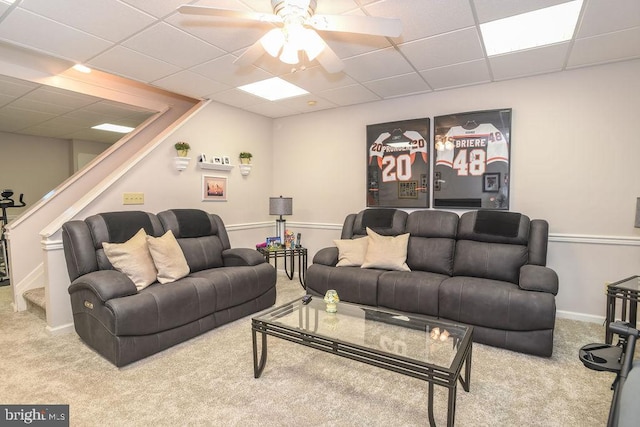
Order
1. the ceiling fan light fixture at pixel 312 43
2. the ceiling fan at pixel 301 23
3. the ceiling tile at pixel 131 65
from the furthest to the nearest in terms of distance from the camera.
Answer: the ceiling tile at pixel 131 65, the ceiling fan light fixture at pixel 312 43, the ceiling fan at pixel 301 23

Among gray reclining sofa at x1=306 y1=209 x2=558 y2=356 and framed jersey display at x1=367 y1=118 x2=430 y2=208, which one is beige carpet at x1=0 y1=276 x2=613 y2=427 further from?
framed jersey display at x1=367 y1=118 x2=430 y2=208

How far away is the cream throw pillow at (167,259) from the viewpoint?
289cm

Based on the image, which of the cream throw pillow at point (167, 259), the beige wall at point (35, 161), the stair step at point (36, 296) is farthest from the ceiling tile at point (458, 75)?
the beige wall at point (35, 161)

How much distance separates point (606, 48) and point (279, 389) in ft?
12.1

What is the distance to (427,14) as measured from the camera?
87.8 inches

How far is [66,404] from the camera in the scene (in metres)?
1.95

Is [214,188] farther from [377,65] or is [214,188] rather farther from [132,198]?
[377,65]

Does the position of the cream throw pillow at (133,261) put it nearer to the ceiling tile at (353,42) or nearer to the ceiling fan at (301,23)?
the ceiling fan at (301,23)

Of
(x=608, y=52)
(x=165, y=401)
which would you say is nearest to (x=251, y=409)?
(x=165, y=401)

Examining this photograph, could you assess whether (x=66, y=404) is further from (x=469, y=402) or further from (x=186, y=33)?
(x=186, y=33)

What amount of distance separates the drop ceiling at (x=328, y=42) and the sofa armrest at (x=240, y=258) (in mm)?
1848

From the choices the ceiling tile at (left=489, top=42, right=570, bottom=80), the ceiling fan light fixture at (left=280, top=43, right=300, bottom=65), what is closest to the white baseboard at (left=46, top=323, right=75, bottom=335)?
the ceiling fan light fixture at (left=280, top=43, right=300, bottom=65)

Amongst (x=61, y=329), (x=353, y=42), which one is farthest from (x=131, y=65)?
(x=61, y=329)

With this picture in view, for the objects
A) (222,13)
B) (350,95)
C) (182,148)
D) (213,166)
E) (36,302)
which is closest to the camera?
(222,13)
